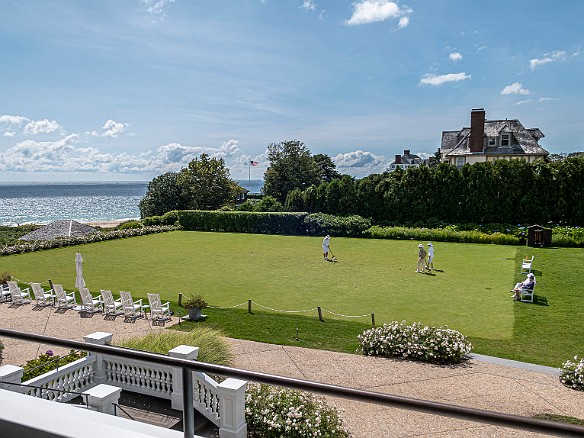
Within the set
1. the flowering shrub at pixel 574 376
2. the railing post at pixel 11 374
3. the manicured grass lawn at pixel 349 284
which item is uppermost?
the railing post at pixel 11 374

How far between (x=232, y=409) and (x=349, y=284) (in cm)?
1264

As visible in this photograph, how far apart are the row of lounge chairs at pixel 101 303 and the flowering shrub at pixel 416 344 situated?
6.63m

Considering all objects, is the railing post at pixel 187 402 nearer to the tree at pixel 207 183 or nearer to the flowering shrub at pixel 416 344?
the flowering shrub at pixel 416 344

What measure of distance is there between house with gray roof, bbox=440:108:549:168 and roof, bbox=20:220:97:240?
36609 mm

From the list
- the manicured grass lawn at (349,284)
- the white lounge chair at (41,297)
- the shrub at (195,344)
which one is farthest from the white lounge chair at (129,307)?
the shrub at (195,344)

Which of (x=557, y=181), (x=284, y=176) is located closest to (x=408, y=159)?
(x=284, y=176)

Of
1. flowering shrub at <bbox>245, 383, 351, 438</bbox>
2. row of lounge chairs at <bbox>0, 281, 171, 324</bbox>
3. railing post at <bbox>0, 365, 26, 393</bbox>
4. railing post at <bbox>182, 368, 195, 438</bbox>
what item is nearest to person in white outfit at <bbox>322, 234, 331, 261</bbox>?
row of lounge chairs at <bbox>0, 281, 171, 324</bbox>

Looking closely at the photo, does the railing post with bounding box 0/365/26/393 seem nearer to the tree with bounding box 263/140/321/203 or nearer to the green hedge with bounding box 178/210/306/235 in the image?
the green hedge with bounding box 178/210/306/235

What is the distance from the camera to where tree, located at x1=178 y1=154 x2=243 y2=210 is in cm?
5853

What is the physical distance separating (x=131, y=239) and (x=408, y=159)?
319 ft

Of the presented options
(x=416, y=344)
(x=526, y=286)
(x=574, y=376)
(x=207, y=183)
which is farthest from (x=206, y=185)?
(x=574, y=376)

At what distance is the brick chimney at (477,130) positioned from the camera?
156ft

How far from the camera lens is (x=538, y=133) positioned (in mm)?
58000

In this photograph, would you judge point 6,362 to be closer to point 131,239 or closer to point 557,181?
point 131,239
